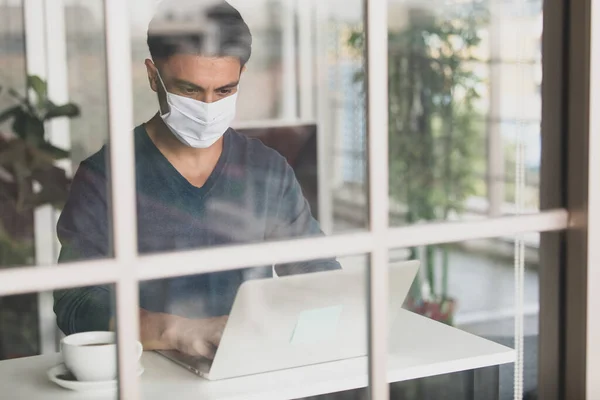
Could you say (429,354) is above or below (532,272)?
below

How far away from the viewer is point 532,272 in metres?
1.13

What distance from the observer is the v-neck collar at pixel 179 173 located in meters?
1.11

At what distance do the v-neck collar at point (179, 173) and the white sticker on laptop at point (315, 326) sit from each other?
0.79 feet

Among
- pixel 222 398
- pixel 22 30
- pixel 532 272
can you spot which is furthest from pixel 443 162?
pixel 22 30

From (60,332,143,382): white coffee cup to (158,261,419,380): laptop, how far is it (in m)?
0.13

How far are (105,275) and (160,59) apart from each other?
0.54 metres

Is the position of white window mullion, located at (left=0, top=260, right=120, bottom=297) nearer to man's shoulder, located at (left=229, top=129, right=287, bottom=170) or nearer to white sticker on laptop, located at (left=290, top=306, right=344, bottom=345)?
white sticker on laptop, located at (left=290, top=306, right=344, bottom=345)

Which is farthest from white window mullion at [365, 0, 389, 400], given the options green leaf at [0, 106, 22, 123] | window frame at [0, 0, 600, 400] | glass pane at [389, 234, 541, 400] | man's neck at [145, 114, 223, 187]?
green leaf at [0, 106, 22, 123]

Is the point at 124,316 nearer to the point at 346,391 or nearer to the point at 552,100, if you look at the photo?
the point at 346,391

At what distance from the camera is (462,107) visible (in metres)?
1.43

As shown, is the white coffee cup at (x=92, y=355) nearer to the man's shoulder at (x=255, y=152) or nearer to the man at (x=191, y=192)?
the man at (x=191, y=192)

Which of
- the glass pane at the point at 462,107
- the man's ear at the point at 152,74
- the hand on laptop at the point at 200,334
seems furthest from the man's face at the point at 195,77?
the hand on laptop at the point at 200,334

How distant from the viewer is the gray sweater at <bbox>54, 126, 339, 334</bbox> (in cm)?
92

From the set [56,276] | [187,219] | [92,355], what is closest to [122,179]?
[56,276]
